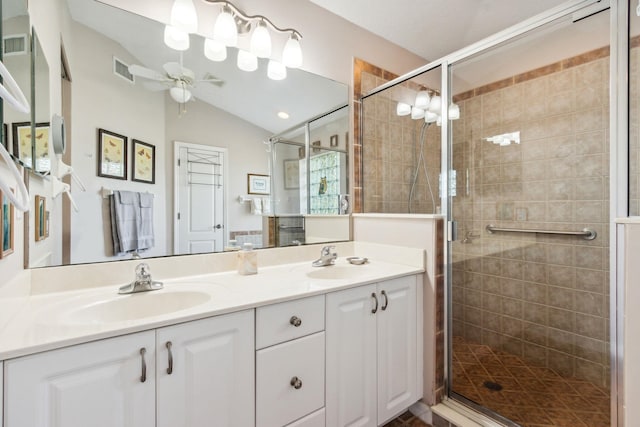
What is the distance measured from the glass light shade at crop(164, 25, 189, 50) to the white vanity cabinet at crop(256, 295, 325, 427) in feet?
4.30

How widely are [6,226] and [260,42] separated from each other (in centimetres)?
142

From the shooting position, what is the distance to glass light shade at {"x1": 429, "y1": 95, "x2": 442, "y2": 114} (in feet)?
5.90

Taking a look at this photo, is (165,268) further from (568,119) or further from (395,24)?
(568,119)

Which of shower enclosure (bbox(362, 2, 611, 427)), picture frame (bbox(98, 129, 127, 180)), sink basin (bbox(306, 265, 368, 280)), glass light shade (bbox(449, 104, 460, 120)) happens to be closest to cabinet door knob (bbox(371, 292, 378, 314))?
sink basin (bbox(306, 265, 368, 280))

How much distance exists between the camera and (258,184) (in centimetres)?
171

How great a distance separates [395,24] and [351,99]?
2.27 ft

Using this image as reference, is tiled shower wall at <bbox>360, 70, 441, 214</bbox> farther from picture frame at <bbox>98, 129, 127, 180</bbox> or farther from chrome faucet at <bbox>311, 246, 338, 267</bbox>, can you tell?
picture frame at <bbox>98, 129, 127, 180</bbox>

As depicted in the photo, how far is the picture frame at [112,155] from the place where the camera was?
4.14 feet

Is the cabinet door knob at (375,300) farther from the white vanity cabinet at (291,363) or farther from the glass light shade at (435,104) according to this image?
the glass light shade at (435,104)

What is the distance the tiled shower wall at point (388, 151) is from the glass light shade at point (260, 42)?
786 millimetres

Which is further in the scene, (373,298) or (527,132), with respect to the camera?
(527,132)

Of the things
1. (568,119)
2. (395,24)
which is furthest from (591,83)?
(395,24)

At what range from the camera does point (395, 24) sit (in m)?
2.21

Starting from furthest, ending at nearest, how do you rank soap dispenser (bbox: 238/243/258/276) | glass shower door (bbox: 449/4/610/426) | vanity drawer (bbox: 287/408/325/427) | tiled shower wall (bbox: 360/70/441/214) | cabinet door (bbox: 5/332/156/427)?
tiled shower wall (bbox: 360/70/441/214)
glass shower door (bbox: 449/4/610/426)
soap dispenser (bbox: 238/243/258/276)
vanity drawer (bbox: 287/408/325/427)
cabinet door (bbox: 5/332/156/427)
